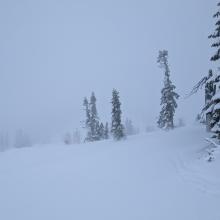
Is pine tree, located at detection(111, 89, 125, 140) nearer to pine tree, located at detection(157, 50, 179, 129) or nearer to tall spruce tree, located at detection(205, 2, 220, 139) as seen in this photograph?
pine tree, located at detection(157, 50, 179, 129)

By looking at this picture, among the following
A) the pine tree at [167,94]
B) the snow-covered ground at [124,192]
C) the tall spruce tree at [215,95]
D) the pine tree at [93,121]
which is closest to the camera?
the snow-covered ground at [124,192]

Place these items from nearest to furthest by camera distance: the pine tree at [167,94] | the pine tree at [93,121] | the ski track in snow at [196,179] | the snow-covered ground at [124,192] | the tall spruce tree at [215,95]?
1. the snow-covered ground at [124,192]
2. the ski track in snow at [196,179]
3. the tall spruce tree at [215,95]
4. the pine tree at [167,94]
5. the pine tree at [93,121]

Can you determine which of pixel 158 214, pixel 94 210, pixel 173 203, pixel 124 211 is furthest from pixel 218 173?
pixel 94 210

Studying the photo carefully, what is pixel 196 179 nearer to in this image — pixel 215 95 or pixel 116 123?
pixel 215 95

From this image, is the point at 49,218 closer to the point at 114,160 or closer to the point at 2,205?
the point at 2,205

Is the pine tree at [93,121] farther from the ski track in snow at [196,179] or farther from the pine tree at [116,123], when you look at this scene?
the ski track in snow at [196,179]

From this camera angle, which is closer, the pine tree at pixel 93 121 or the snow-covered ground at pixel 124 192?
the snow-covered ground at pixel 124 192

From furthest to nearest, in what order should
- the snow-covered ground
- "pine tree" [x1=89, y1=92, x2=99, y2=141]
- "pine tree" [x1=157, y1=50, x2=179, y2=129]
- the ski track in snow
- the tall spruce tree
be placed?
"pine tree" [x1=89, y1=92, x2=99, y2=141] → "pine tree" [x1=157, y1=50, x2=179, y2=129] → the tall spruce tree → the ski track in snow → the snow-covered ground

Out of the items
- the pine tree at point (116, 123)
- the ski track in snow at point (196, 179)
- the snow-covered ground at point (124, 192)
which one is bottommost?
the snow-covered ground at point (124, 192)

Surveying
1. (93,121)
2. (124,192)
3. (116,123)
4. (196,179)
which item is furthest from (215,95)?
(93,121)

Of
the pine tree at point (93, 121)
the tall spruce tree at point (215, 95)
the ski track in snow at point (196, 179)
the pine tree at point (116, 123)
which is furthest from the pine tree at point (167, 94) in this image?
the ski track in snow at point (196, 179)

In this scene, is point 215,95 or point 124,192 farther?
point 215,95

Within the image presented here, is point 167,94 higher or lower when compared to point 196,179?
higher

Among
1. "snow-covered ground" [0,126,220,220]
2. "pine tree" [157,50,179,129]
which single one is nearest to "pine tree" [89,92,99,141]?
"pine tree" [157,50,179,129]
